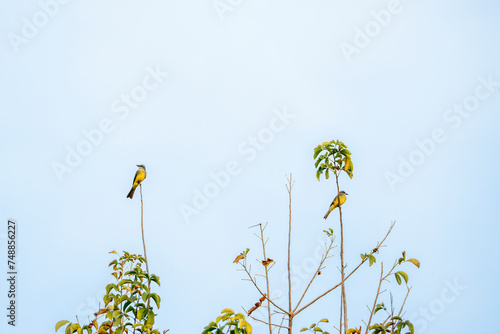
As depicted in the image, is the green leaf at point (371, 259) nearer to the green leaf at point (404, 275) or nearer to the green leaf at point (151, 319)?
the green leaf at point (404, 275)

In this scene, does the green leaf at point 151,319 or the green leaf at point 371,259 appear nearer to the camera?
the green leaf at point 151,319

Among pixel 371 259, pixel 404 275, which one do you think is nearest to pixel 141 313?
pixel 371 259

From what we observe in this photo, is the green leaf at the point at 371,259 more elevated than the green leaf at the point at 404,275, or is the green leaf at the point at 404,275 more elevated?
the green leaf at the point at 371,259

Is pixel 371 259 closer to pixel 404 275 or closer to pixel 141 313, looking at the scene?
pixel 404 275

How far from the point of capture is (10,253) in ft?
21.1

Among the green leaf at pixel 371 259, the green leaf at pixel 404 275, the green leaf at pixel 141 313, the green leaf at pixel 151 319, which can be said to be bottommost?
the green leaf at pixel 404 275

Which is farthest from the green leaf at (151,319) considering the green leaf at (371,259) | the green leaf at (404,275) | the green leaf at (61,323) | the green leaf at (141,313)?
the green leaf at (404,275)

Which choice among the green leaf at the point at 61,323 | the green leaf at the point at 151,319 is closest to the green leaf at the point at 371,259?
the green leaf at the point at 151,319

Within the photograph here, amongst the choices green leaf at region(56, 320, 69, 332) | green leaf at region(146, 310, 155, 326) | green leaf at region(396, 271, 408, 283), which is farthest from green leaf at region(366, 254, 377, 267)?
green leaf at region(56, 320, 69, 332)

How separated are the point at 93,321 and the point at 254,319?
4.16 feet

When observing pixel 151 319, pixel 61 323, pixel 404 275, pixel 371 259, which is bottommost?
pixel 404 275

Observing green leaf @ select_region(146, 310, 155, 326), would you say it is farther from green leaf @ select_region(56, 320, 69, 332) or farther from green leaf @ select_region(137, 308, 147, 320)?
green leaf @ select_region(56, 320, 69, 332)

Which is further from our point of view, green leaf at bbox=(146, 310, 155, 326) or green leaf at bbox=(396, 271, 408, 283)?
green leaf at bbox=(396, 271, 408, 283)

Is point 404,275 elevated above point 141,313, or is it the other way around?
point 141,313
